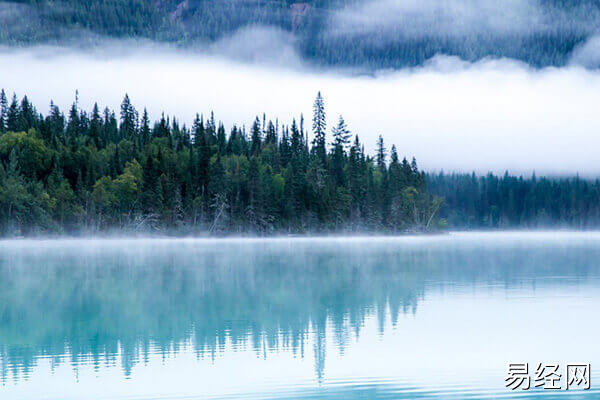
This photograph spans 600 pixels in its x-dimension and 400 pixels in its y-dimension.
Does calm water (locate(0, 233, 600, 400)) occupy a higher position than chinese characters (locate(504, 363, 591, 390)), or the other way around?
chinese characters (locate(504, 363, 591, 390))

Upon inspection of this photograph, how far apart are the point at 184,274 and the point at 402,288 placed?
1329cm

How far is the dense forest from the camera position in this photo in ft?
387

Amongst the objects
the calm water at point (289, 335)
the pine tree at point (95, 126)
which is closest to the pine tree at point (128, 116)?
the pine tree at point (95, 126)

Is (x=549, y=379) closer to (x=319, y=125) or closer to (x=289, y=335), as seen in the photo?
(x=289, y=335)

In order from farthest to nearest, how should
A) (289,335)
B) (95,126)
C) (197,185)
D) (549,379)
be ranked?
1. (95,126)
2. (197,185)
3. (289,335)
4. (549,379)

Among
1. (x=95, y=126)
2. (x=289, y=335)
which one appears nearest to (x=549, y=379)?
(x=289, y=335)

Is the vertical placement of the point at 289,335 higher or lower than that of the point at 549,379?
lower

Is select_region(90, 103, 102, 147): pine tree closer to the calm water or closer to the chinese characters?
the calm water

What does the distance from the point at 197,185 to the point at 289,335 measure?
4504 inches

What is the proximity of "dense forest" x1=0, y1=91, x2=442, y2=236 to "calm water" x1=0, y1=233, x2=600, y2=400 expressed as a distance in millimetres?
83343

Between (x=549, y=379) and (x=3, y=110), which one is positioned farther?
(x=3, y=110)

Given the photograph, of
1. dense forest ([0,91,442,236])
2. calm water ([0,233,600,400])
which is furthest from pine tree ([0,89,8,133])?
calm water ([0,233,600,400])

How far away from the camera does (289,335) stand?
67.5 ft

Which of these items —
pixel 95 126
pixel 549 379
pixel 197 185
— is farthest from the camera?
pixel 95 126
